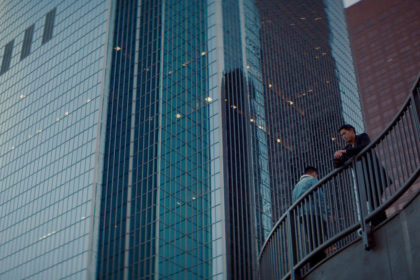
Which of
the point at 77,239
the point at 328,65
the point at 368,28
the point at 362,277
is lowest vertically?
the point at 362,277

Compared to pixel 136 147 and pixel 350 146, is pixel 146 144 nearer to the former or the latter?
pixel 136 147

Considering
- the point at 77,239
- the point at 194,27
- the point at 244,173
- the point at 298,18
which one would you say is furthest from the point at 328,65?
Result: the point at 77,239

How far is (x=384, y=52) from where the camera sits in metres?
163

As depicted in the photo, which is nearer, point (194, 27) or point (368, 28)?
point (194, 27)

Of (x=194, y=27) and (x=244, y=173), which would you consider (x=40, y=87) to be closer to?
(x=194, y=27)

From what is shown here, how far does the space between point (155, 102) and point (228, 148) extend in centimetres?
1206

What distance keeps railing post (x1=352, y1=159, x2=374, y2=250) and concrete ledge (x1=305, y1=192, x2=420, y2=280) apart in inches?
3.4

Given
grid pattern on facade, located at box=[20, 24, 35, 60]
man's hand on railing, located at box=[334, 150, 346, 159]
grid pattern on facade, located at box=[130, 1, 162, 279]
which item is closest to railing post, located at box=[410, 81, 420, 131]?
man's hand on railing, located at box=[334, 150, 346, 159]

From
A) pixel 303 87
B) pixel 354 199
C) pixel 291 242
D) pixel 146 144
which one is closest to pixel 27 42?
pixel 146 144

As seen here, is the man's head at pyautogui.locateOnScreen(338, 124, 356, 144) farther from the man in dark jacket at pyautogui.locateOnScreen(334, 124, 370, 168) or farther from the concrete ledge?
the concrete ledge

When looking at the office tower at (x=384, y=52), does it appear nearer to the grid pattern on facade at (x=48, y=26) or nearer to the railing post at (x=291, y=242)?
the grid pattern on facade at (x=48, y=26)

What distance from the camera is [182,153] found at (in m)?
78.8

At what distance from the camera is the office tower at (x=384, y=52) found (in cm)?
14712

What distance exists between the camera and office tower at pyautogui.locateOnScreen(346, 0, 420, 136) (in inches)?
5792
